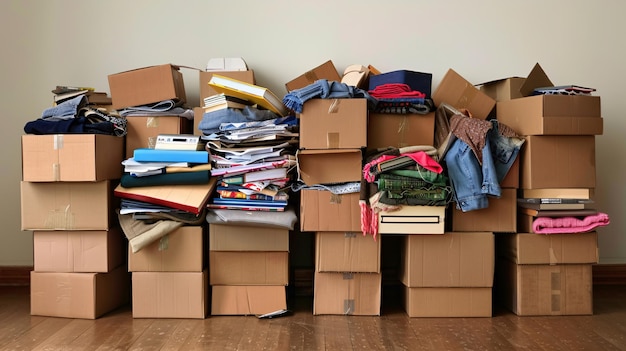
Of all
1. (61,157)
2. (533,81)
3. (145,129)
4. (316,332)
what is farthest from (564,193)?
(61,157)

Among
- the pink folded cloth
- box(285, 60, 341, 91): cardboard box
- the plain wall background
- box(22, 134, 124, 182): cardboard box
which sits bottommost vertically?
the pink folded cloth

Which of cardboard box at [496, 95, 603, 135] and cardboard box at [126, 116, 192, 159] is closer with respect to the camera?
cardboard box at [496, 95, 603, 135]

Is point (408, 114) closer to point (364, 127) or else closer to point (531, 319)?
point (364, 127)

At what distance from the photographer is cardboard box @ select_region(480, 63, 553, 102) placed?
2741mm

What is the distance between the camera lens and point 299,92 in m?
2.56

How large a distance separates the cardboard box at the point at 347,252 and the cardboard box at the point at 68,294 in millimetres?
1062

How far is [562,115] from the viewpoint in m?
2.57

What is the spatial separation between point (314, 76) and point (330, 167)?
0.64m

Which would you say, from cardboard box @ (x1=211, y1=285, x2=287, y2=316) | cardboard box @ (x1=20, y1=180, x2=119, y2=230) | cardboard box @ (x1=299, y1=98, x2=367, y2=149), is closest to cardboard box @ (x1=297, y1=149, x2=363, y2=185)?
cardboard box @ (x1=299, y1=98, x2=367, y2=149)

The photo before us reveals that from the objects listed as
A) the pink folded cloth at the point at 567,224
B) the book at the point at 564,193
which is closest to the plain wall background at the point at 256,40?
the book at the point at 564,193

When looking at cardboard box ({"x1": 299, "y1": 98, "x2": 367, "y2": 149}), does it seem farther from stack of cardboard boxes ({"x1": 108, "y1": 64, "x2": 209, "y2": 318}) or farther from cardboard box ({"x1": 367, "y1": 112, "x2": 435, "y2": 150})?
stack of cardboard boxes ({"x1": 108, "y1": 64, "x2": 209, "y2": 318})

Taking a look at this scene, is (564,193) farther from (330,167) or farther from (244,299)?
(244,299)

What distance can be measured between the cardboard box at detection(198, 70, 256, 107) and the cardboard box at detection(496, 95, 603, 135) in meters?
1.40

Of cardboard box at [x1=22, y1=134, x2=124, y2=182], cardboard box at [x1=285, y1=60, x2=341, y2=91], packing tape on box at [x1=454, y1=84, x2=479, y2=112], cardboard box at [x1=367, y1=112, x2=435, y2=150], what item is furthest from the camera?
cardboard box at [x1=285, y1=60, x2=341, y2=91]
